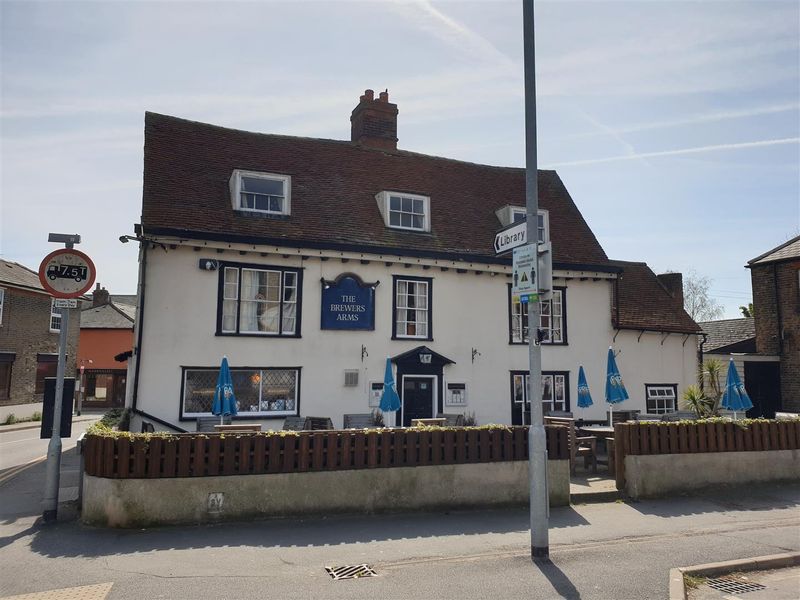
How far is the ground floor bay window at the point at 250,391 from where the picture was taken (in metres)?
14.8

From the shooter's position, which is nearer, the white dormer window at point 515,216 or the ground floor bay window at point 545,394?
the ground floor bay window at point 545,394

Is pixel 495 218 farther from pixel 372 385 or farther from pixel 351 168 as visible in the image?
pixel 372 385

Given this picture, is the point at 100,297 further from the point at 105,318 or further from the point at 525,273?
the point at 525,273

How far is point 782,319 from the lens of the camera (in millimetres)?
22469

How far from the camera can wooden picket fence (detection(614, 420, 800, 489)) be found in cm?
1084

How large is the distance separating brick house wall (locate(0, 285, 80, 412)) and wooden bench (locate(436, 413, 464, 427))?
2418cm

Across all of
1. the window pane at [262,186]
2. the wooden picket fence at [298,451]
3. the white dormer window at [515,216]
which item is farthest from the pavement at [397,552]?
the white dormer window at [515,216]

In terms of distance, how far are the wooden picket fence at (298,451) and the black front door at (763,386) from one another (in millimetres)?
16720

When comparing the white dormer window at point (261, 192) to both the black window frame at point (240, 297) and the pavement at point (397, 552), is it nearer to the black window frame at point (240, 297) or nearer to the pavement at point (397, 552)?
the black window frame at point (240, 297)

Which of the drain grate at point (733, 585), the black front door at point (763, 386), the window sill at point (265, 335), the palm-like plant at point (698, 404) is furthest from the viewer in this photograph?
the black front door at point (763, 386)

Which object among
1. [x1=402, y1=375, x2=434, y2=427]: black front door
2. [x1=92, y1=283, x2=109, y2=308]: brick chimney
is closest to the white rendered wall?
[x1=402, y1=375, x2=434, y2=427]: black front door

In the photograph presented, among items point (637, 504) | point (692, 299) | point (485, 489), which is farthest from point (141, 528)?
point (692, 299)

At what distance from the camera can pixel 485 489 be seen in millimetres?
9836

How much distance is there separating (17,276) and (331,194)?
22390mm
